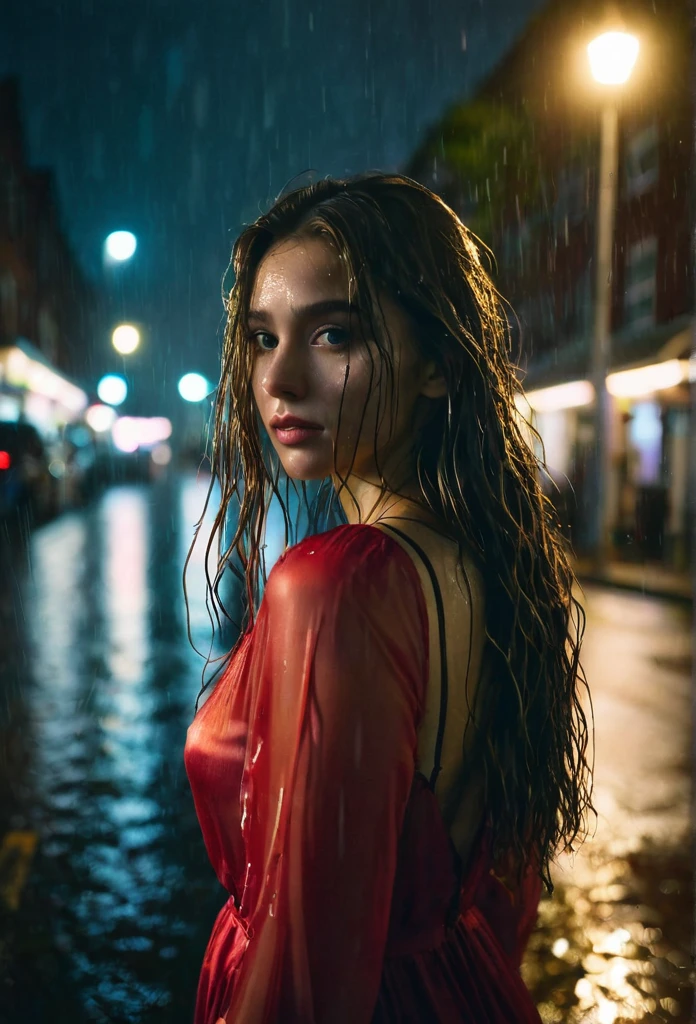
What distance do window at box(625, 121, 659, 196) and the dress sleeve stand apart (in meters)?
21.1

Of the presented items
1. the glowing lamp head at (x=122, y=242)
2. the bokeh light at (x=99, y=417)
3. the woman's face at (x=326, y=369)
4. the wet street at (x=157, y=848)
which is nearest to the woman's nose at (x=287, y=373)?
the woman's face at (x=326, y=369)

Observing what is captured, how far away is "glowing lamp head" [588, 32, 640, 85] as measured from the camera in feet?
31.2

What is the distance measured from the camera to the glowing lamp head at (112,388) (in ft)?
55.6

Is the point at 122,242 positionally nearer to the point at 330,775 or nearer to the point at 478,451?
the point at 478,451

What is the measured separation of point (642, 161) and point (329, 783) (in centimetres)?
2220

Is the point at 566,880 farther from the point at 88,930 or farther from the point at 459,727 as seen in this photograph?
the point at 459,727

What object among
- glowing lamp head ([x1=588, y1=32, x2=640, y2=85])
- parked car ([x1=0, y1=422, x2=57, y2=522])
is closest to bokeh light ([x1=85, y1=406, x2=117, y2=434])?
parked car ([x1=0, y1=422, x2=57, y2=522])

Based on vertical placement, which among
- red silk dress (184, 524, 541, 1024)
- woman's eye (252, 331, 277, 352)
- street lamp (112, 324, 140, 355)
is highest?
street lamp (112, 324, 140, 355)

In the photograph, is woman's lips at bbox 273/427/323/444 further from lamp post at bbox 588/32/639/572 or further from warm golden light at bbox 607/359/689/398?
warm golden light at bbox 607/359/689/398

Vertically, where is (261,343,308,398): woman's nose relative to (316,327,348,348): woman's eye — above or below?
below

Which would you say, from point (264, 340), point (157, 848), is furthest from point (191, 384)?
point (157, 848)

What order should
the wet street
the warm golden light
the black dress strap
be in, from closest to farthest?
1. the black dress strap
2. the wet street
3. the warm golden light

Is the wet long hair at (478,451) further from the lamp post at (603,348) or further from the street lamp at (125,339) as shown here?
the street lamp at (125,339)

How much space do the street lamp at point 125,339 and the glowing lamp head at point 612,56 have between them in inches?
304
